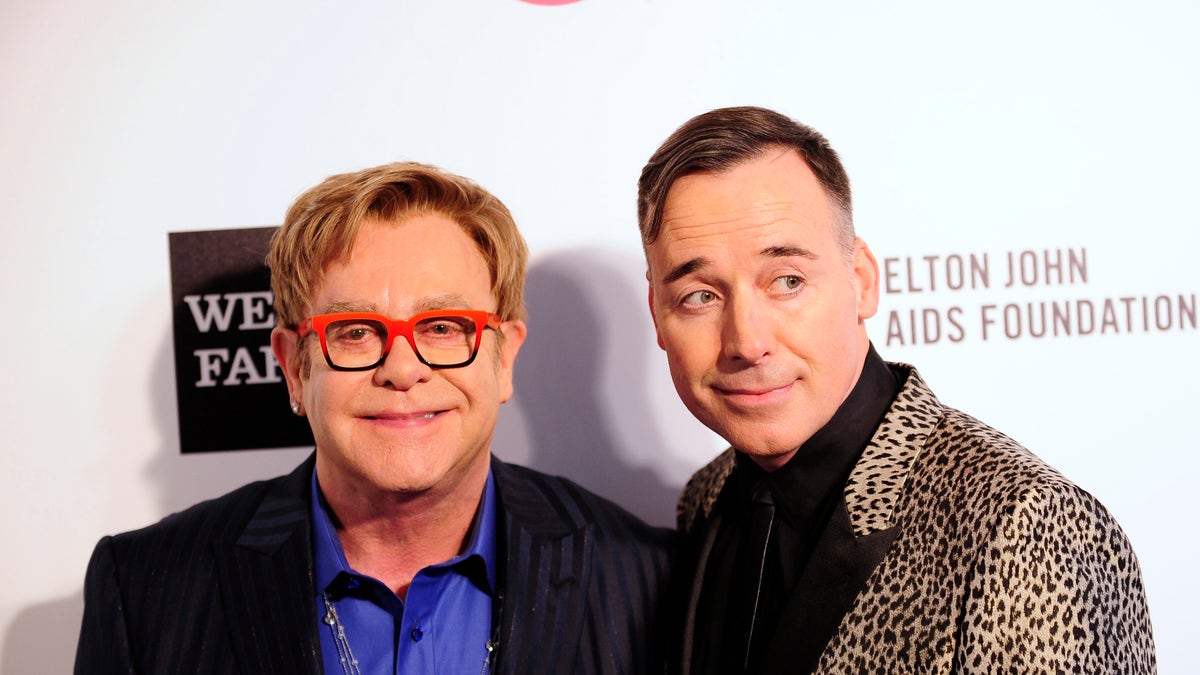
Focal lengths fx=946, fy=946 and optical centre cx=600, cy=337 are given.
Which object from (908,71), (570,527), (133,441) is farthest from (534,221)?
(133,441)

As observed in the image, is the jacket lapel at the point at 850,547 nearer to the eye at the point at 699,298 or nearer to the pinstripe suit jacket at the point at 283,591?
the eye at the point at 699,298

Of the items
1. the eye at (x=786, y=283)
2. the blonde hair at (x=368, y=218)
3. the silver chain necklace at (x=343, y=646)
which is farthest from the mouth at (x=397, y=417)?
the eye at (x=786, y=283)

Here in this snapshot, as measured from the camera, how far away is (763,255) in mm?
1627

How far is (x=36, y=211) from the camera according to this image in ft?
7.98

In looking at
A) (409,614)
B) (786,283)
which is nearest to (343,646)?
(409,614)

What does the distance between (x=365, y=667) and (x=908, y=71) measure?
6.23 ft

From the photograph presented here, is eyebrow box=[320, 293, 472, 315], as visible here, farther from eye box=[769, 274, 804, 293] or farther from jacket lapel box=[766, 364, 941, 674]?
jacket lapel box=[766, 364, 941, 674]

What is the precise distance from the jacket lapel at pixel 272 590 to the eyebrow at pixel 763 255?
3.00ft

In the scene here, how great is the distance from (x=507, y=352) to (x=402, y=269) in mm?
323

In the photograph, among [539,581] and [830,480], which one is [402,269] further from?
[830,480]

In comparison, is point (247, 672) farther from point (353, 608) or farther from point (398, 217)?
point (398, 217)

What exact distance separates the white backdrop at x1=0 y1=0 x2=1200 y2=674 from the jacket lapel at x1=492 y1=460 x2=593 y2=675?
25.3 inches

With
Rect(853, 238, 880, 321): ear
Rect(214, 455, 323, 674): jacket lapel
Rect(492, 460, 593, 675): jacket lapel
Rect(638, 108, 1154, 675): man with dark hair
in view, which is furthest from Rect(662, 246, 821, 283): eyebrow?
Rect(214, 455, 323, 674): jacket lapel

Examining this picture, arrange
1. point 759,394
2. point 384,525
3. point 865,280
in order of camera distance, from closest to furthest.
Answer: point 759,394 < point 865,280 < point 384,525
